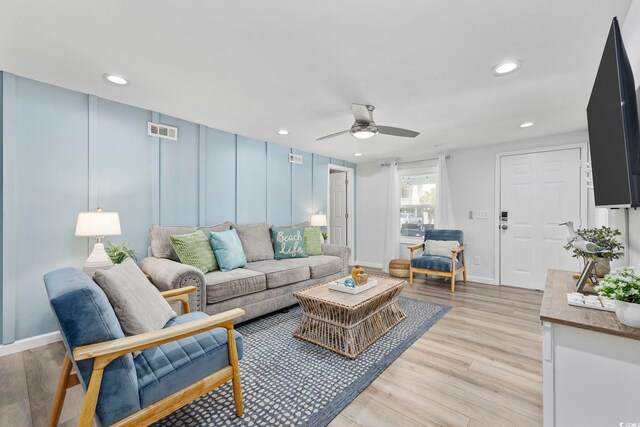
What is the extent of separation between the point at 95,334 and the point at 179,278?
1186 mm

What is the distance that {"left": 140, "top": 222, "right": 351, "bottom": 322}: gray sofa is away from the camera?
7.97 feet

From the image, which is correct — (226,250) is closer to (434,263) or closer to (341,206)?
(434,263)

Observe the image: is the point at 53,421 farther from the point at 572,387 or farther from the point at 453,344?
the point at 453,344

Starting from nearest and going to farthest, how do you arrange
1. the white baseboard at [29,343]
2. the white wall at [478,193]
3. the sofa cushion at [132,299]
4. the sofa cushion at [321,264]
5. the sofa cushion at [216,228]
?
the sofa cushion at [132,299], the white baseboard at [29,343], the sofa cushion at [216,228], the sofa cushion at [321,264], the white wall at [478,193]

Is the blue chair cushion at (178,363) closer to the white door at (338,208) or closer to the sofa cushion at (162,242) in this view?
the sofa cushion at (162,242)

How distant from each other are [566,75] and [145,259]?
4.16 metres

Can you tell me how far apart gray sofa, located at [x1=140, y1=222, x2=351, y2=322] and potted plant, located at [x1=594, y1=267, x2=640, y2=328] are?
2.58 meters

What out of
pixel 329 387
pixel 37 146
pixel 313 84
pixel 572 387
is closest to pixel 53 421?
pixel 329 387

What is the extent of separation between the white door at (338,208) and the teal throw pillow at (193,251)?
12.0 feet

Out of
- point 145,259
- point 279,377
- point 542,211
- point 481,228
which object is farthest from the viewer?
point 481,228

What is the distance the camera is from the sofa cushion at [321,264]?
359 centimetres

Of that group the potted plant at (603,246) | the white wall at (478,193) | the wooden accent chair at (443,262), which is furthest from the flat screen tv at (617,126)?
the white wall at (478,193)

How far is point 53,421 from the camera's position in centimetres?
145

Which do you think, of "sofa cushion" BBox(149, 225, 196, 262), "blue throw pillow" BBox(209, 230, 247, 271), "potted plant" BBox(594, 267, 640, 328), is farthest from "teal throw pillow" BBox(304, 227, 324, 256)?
"potted plant" BBox(594, 267, 640, 328)
